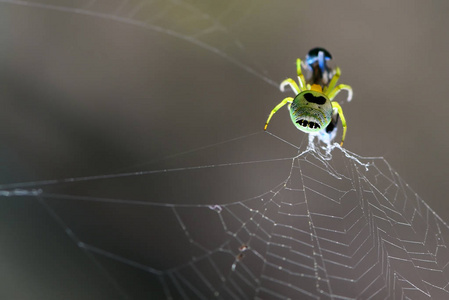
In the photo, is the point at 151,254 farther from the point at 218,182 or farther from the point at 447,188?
the point at 447,188

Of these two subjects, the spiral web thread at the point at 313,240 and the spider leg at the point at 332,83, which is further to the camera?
the spiral web thread at the point at 313,240

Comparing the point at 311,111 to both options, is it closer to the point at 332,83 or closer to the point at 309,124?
the point at 309,124

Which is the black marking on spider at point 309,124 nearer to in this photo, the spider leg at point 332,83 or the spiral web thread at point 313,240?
the spiral web thread at point 313,240

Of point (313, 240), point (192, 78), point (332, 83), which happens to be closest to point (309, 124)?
point (332, 83)

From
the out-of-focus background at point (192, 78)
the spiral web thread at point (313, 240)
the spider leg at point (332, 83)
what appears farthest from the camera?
the out-of-focus background at point (192, 78)

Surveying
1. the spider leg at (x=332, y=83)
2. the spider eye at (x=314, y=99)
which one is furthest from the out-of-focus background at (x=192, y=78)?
the spider eye at (x=314, y=99)

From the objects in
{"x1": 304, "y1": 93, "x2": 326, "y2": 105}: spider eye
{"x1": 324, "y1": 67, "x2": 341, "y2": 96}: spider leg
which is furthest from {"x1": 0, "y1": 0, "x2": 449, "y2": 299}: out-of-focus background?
{"x1": 304, "y1": 93, "x2": 326, "y2": 105}: spider eye
